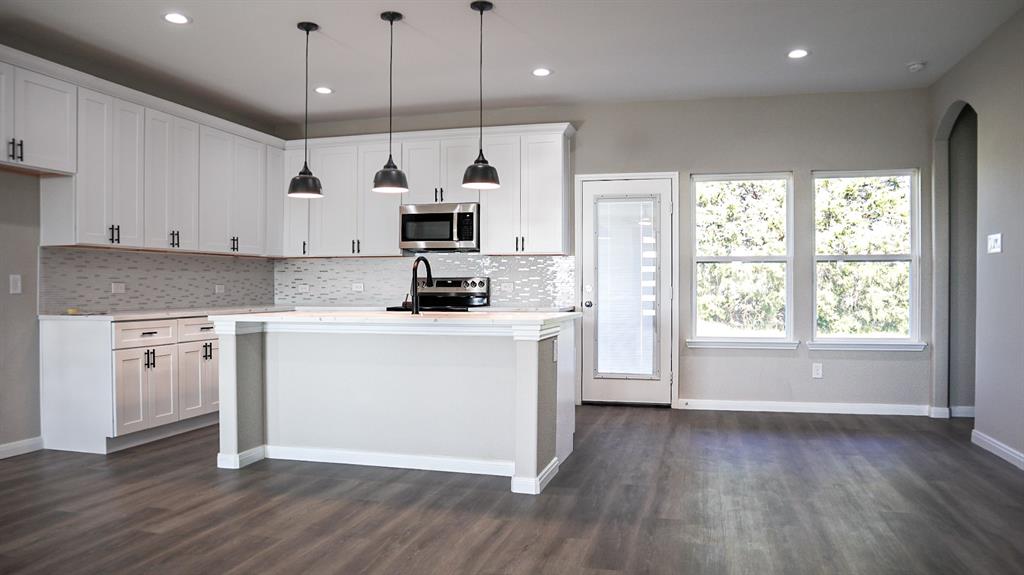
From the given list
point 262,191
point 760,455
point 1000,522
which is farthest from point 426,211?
point 1000,522

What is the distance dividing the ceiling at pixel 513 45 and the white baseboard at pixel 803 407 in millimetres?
2582

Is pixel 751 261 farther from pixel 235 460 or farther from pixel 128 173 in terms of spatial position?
pixel 128 173

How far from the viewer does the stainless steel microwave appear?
19.5 feet

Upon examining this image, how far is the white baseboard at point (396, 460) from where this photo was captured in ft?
→ 12.2

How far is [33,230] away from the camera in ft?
14.3

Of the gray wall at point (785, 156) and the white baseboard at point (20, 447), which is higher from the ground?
the gray wall at point (785, 156)

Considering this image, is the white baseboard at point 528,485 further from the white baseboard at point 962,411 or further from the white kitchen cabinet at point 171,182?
the white baseboard at point 962,411

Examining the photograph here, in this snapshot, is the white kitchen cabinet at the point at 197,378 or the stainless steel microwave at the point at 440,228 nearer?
the white kitchen cabinet at the point at 197,378

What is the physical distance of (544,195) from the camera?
583cm

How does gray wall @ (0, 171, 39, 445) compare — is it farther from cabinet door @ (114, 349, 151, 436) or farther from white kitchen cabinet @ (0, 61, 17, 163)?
cabinet door @ (114, 349, 151, 436)

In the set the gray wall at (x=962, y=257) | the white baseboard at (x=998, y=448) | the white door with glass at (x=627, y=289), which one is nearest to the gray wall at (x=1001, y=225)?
the white baseboard at (x=998, y=448)

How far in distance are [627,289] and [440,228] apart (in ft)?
5.64

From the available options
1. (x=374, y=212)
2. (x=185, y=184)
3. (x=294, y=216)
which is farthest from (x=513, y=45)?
(x=294, y=216)

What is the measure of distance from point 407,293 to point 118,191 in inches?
98.5
